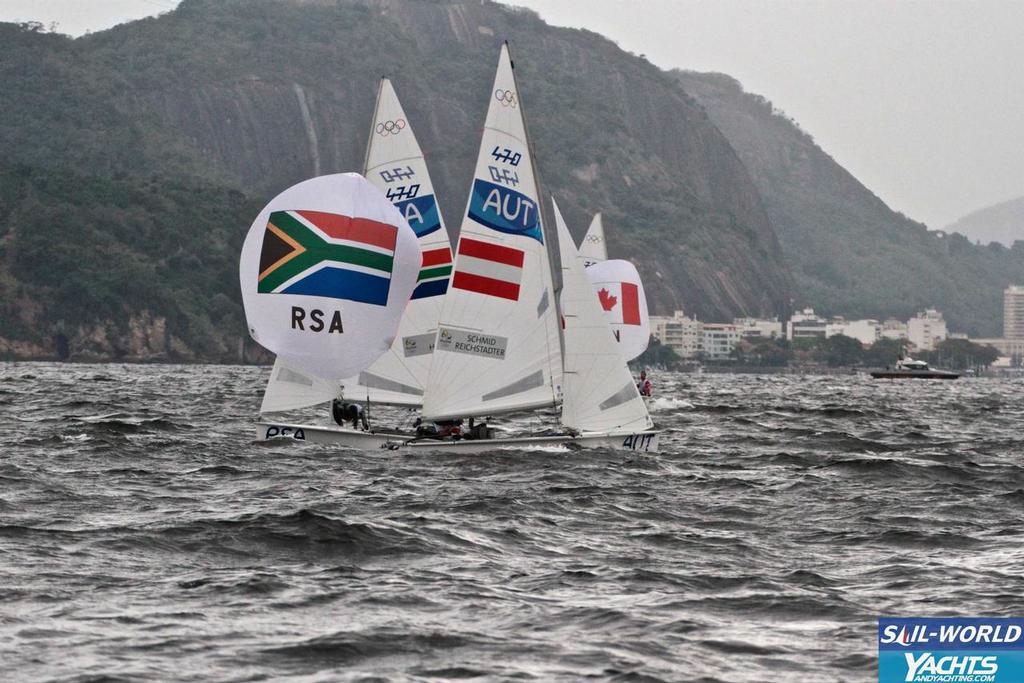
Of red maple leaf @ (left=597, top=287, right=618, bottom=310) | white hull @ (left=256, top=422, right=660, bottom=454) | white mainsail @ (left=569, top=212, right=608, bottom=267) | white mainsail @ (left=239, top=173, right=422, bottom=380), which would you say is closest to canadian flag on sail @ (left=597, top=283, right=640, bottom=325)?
red maple leaf @ (left=597, top=287, right=618, bottom=310)

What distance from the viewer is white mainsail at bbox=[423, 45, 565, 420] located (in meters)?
27.3

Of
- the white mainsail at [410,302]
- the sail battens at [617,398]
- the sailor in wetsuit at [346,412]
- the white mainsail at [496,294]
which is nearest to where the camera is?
the white mainsail at [496,294]

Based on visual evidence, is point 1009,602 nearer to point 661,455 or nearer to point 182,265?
point 661,455

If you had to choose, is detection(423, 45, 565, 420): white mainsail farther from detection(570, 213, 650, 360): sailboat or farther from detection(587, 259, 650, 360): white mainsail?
detection(587, 259, 650, 360): white mainsail

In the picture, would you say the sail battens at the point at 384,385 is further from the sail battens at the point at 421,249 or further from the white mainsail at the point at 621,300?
the white mainsail at the point at 621,300

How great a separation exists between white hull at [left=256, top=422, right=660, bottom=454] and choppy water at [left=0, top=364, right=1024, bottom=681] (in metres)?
0.25

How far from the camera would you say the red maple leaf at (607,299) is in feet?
191

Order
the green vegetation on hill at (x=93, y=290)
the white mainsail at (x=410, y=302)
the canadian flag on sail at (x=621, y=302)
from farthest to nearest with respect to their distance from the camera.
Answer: the green vegetation on hill at (x=93, y=290) < the canadian flag on sail at (x=621, y=302) < the white mainsail at (x=410, y=302)

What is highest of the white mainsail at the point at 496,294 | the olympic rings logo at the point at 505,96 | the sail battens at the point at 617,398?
the olympic rings logo at the point at 505,96

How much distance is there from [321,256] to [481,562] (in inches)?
438

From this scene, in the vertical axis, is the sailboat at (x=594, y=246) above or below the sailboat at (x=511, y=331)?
above

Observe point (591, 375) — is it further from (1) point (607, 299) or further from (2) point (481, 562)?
(1) point (607, 299)

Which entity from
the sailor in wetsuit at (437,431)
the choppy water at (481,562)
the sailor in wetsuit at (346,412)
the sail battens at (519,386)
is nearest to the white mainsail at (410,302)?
the sailor in wetsuit at (346,412)

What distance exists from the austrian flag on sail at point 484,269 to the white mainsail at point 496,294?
18 millimetres
